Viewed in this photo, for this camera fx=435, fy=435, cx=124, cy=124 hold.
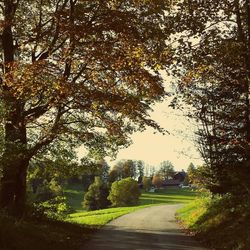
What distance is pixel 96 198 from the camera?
359 ft

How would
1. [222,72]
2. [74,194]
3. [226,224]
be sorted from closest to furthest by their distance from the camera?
[222,72]
[226,224]
[74,194]

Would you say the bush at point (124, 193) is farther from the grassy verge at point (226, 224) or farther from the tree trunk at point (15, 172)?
the tree trunk at point (15, 172)

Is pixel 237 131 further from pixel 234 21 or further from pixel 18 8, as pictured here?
pixel 18 8

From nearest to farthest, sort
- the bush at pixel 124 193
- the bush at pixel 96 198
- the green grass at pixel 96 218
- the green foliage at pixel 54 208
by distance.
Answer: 1. the green foliage at pixel 54 208
2. the green grass at pixel 96 218
3. the bush at pixel 124 193
4. the bush at pixel 96 198

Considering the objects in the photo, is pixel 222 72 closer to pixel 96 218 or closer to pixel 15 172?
pixel 15 172

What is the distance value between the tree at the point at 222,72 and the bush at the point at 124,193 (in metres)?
77.3

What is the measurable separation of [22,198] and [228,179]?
10652 millimetres

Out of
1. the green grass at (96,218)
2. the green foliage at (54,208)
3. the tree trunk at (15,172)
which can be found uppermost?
the tree trunk at (15,172)

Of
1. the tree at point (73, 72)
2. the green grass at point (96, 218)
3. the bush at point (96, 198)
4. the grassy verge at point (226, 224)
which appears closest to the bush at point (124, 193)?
the bush at point (96, 198)

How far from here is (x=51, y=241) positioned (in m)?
15.8

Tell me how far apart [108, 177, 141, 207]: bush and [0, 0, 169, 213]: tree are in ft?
250

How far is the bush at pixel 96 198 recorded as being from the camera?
108 metres

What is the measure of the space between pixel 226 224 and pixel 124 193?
8132 centimetres

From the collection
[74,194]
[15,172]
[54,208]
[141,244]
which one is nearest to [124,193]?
[74,194]
